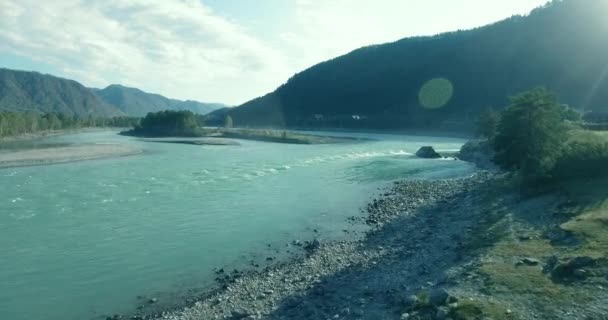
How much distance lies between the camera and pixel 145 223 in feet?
104

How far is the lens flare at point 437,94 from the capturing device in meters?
182

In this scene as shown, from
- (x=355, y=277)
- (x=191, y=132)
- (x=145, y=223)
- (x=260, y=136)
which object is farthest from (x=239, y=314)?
(x=191, y=132)

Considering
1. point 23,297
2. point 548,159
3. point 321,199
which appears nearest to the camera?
point 23,297

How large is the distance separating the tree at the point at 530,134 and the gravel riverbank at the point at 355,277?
7364 millimetres

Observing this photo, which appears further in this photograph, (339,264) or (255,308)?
(339,264)

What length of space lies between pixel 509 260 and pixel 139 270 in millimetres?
17688

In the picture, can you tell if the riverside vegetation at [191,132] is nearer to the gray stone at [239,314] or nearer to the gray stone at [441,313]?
the gray stone at [239,314]

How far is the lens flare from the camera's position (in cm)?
18201

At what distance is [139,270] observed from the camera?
2256 centimetres

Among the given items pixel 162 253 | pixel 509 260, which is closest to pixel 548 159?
pixel 509 260

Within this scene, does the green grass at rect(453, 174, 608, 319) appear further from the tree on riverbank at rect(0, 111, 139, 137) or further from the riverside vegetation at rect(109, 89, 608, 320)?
the tree on riverbank at rect(0, 111, 139, 137)

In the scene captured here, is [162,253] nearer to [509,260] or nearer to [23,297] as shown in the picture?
[23,297]

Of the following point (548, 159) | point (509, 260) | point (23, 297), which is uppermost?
point (548, 159)

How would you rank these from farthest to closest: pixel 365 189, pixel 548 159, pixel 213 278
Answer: pixel 365 189, pixel 548 159, pixel 213 278
